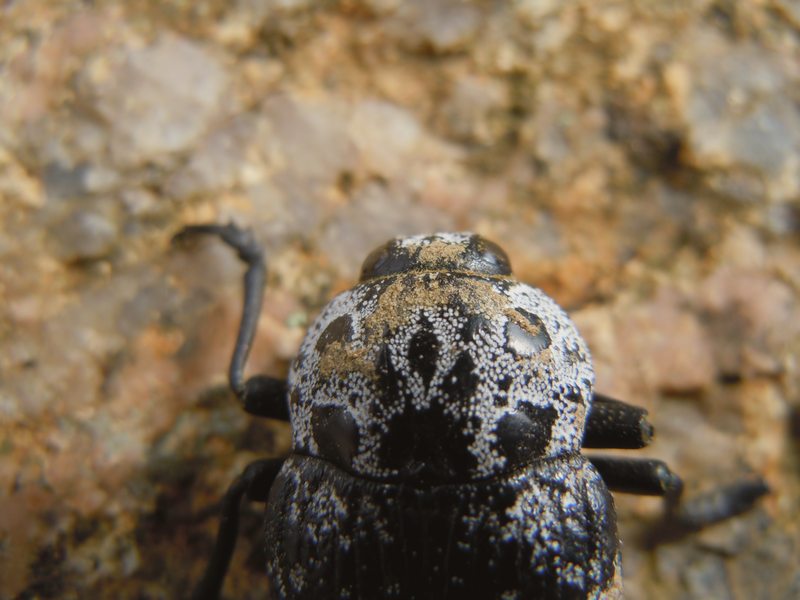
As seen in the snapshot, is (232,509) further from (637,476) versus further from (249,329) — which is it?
(637,476)

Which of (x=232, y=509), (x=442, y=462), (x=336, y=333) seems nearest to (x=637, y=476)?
(x=442, y=462)

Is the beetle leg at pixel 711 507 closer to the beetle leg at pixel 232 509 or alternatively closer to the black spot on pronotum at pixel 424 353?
the black spot on pronotum at pixel 424 353

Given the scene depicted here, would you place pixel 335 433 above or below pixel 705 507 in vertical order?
above

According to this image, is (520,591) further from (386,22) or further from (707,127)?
(386,22)

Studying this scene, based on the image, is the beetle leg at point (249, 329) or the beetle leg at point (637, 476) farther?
the beetle leg at point (249, 329)

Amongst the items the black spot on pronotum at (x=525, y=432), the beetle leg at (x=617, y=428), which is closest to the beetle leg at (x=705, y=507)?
the beetle leg at (x=617, y=428)

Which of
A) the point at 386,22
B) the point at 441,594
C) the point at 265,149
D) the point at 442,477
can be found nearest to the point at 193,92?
the point at 265,149
